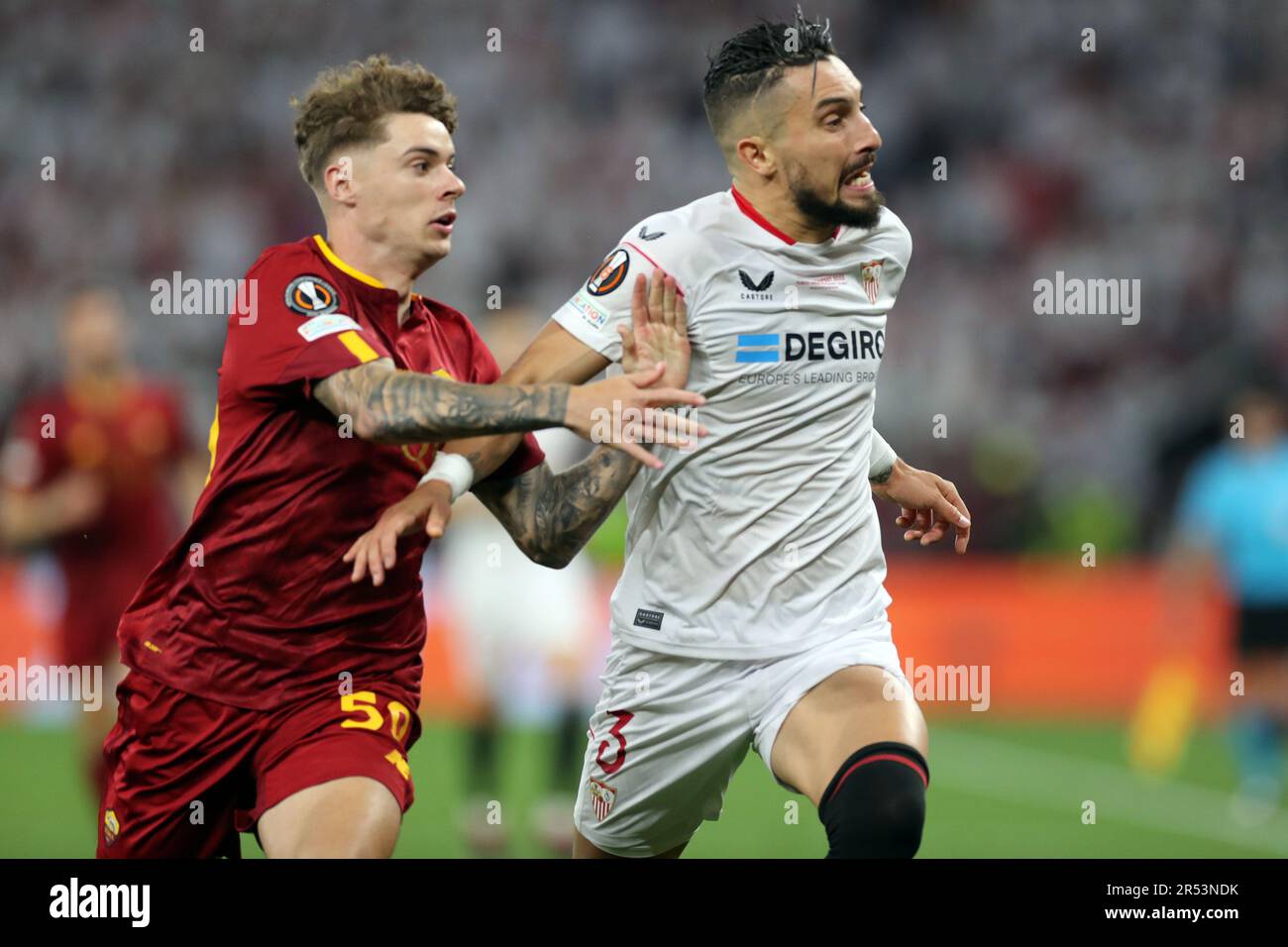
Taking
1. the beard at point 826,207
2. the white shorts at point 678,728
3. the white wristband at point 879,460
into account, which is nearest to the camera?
the white shorts at point 678,728

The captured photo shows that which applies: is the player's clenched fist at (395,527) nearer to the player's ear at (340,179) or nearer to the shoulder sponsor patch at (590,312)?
the shoulder sponsor patch at (590,312)

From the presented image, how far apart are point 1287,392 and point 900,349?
367cm

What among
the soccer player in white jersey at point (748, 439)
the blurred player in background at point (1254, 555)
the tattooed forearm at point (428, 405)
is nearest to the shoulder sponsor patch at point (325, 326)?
the tattooed forearm at point (428, 405)

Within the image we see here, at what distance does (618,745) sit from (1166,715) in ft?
27.4

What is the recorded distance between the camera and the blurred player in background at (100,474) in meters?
8.83

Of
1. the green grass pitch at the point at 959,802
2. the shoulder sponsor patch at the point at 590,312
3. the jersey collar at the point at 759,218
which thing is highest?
the jersey collar at the point at 759,218

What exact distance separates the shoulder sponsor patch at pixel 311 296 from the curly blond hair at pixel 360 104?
0.41 metres

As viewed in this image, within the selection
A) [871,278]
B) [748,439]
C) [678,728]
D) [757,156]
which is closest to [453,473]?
[748,439]

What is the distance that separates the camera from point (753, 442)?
5145 mm

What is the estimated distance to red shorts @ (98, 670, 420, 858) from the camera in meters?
4.48

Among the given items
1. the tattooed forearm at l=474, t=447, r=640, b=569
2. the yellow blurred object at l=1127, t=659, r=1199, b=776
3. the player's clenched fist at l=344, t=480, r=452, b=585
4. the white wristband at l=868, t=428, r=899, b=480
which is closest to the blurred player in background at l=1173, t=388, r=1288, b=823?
the yellow blurred object at l=1127, t=659, r=1199, b=776

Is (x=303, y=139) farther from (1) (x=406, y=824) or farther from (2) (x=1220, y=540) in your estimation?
(2) (x=1220, y=540)

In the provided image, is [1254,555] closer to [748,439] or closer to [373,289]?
[748,439]

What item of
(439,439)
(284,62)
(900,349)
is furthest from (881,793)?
(284,62)
